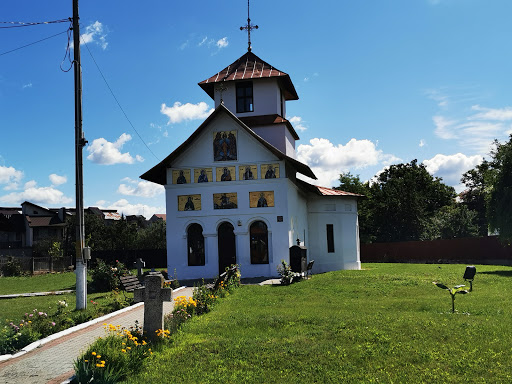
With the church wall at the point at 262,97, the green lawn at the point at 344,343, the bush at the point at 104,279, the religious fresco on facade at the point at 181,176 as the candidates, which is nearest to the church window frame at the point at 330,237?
the church wall at the point at 262,97

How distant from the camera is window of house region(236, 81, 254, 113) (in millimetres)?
28125

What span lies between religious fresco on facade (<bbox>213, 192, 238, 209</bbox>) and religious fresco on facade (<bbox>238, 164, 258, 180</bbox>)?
966mm

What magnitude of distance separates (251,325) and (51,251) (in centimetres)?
3933

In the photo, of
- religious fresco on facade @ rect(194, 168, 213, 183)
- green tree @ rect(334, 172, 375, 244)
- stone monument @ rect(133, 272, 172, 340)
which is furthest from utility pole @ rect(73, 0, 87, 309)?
green tree @ rect(334, 172, 375, 244)

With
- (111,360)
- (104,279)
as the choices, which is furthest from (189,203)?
(111,360)

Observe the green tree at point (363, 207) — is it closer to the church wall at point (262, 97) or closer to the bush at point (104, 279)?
the church wall at point (262, 97)

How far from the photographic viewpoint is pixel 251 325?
1079 cm

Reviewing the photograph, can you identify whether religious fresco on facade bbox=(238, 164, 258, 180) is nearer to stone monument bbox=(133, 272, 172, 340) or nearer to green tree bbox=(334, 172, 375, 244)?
stone monument bbox=(133, 272, 172, 340)

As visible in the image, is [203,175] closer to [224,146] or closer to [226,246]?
[224,146]

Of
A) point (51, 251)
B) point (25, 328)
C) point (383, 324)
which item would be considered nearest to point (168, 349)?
point (25, 328)

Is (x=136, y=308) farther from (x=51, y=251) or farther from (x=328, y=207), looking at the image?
(x=51, y=251)

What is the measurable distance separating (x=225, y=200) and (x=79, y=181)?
370 inches

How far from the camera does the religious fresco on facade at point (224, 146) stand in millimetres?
Result: 24250

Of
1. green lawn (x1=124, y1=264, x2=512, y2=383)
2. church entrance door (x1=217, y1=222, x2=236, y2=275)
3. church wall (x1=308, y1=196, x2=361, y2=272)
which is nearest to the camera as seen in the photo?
green lawn (x1=124, y1=264, x2=512, y2=383)
